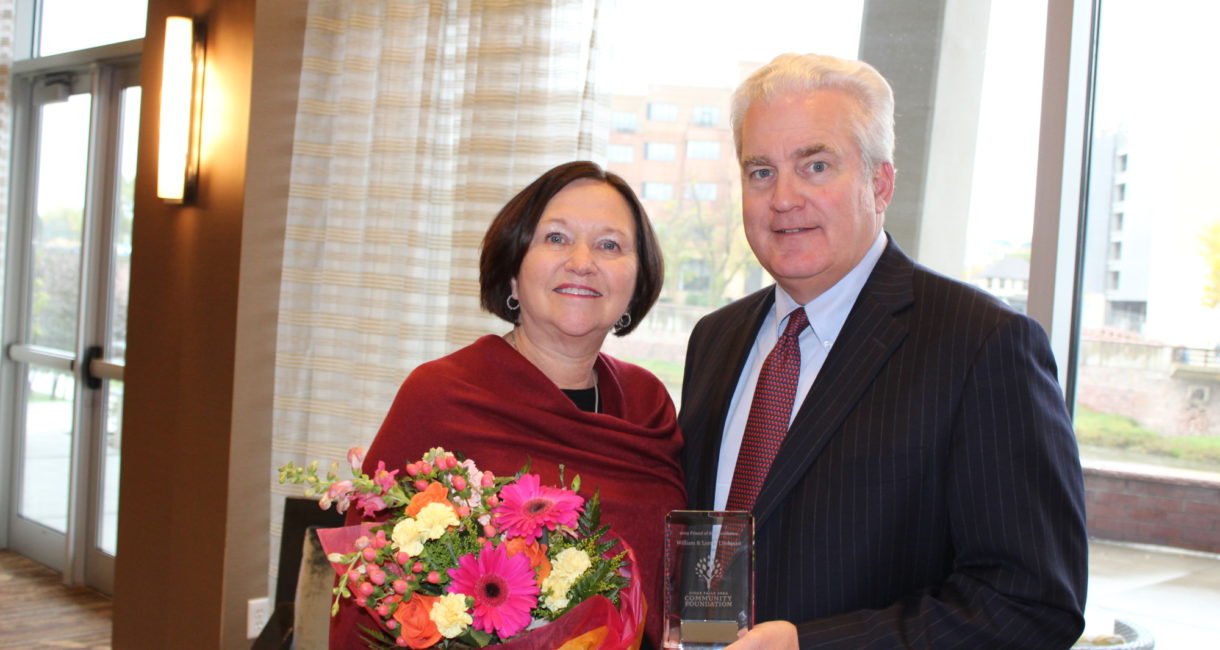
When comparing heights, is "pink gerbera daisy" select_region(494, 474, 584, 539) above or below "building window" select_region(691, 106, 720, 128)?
below

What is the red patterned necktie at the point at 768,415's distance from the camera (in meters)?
1.75

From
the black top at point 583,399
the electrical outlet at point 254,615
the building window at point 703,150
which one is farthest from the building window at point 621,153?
the electrical outlet at point 254,615

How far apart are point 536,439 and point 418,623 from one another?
673 mm

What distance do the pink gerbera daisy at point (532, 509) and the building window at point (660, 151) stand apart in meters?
2.20

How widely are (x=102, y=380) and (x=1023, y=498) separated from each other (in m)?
5.35

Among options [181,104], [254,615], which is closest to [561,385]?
[254,615]

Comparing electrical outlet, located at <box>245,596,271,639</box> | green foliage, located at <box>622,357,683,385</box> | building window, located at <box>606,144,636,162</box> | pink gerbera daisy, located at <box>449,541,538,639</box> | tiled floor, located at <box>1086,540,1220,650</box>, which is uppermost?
building window, located at <box>606,144,636,162</box>

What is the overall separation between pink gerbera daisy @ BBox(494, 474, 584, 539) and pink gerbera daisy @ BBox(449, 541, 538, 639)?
0.03m

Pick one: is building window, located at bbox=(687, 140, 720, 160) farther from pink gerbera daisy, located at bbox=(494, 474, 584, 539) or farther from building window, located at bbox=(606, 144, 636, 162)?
pink gerbera daisy, located at bbox=(494, 474, 584, 539)

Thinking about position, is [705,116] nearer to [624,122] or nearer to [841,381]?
[624,122]

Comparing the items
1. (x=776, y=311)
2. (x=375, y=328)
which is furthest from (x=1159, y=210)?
(x=375, y=328)

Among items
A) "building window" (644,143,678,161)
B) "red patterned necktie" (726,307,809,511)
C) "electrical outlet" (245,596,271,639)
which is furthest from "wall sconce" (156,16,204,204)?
"red patterned necktie" (726,307,809,511)

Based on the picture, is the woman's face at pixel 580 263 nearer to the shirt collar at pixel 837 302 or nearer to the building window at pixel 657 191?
the shirt collar at pixel 837 302

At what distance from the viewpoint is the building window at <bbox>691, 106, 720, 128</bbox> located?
10.9ft
